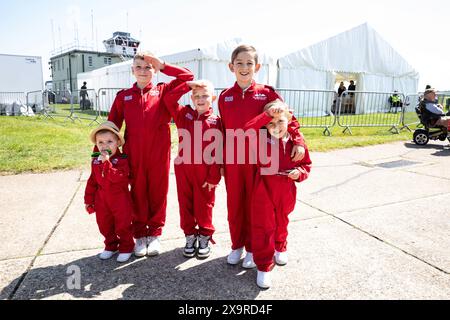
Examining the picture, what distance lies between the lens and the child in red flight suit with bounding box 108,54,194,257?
2.82m

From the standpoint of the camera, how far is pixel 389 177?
18.0 feet

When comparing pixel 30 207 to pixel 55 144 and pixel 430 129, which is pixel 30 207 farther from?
pixel 430 129

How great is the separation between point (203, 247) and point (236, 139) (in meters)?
0.99

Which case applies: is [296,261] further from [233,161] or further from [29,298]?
[29,298]

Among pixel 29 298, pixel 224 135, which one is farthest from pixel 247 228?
pixel 29 298

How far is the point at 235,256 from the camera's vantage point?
2.80 meters

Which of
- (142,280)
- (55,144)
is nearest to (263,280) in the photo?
(142,280)

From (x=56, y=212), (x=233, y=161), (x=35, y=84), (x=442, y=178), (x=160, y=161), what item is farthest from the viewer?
(x=35, y=84)

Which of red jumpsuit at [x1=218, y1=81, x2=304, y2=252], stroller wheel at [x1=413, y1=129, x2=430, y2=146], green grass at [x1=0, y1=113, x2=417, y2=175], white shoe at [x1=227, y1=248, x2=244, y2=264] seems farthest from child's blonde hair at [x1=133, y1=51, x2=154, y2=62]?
stroller wheel at [x1=413, y1=129, x2=430, y2=146]

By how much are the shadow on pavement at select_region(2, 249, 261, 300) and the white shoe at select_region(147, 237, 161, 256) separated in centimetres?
5

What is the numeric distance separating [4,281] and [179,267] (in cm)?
127

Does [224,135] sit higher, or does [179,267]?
[224,135]

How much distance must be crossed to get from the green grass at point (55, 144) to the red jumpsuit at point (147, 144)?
3577mm

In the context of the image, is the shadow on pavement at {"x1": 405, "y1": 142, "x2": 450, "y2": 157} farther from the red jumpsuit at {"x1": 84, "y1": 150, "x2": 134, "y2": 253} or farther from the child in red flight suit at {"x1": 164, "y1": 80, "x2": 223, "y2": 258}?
the red jumpsuit at {"x1": 84, "y1": 150, "x2": 134, "y2": 253}
